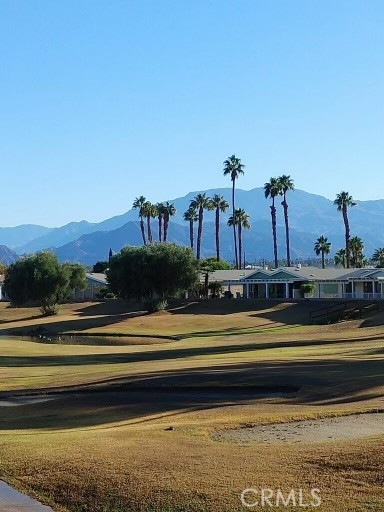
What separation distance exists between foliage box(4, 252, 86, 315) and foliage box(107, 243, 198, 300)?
273 inches

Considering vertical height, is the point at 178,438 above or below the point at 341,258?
below

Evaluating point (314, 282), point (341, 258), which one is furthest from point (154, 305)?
point (341, 258)

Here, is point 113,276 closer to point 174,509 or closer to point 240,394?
point 240,394

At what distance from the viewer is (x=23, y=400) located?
2484 cm

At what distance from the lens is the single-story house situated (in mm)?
110250

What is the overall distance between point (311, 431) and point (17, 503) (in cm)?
594

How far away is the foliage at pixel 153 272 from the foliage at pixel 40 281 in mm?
6930

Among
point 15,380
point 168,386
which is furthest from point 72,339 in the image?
point 168,386

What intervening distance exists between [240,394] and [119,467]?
1185cm

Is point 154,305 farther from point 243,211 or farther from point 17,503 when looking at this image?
point 17,503

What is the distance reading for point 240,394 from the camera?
24297 millimetres

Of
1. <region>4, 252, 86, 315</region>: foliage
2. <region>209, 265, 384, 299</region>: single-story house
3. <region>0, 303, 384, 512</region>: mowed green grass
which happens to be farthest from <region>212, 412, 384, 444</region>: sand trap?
<region>4, 252, 86, 315</region>: foliage

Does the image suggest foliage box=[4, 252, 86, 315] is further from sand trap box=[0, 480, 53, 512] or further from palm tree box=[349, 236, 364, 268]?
sand trap box=[0, 480, 53, 512]

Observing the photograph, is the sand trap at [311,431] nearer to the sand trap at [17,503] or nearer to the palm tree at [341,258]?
the sand trap at [17,503]
